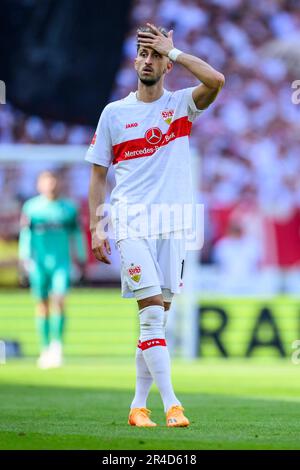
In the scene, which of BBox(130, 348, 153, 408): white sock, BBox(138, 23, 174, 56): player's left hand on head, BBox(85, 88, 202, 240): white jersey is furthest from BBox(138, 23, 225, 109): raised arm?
BBox(130, 348, 153, 408): white sock

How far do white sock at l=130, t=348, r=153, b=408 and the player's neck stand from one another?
1600 mm

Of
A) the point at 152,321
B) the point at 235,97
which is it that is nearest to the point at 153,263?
the point at 152,321

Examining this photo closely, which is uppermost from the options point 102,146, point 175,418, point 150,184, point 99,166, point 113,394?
point 102,146

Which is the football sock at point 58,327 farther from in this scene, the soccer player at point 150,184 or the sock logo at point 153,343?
the sock logo at point 153,343

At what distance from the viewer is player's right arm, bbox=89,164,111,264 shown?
7.46m

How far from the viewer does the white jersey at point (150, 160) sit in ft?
24.3

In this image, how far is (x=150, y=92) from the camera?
7.53 m

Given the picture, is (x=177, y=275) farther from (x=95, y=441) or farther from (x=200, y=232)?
(x=200, y=232)

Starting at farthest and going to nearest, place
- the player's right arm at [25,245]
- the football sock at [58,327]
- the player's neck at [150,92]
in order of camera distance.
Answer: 1. the player's right arm at [25,245]
2. the football sock at [58,327]
3. the player's neck at [150,92]

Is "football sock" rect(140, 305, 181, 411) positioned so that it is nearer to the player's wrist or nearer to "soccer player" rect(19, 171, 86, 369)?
the player's wrist

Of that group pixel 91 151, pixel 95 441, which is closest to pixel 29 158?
pixel 91 151

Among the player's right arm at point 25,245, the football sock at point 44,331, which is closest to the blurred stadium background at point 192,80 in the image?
the player's right arm at point 25,245

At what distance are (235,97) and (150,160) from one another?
16054mm

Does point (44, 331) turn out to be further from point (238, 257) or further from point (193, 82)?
point (193, 82)
